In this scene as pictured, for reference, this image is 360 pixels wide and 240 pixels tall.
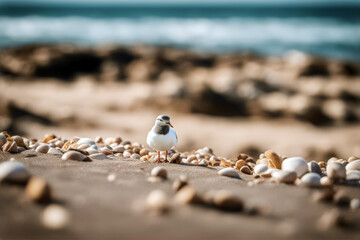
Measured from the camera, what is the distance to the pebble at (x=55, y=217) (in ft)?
5.76

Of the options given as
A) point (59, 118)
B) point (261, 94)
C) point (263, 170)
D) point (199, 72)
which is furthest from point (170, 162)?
point (199, 72)

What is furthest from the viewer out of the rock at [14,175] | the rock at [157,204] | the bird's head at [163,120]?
the bird's head at [163,120]

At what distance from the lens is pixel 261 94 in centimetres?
1034

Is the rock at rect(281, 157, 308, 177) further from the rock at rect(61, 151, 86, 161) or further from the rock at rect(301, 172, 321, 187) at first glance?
the rock at rect(61, 151, 86, 161)

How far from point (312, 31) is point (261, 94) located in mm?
23186

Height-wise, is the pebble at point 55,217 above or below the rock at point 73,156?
below

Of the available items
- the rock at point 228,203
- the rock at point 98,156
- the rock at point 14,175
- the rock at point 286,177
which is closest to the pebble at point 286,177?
the rock at point 286,177

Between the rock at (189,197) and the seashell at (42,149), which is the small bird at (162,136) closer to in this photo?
the seashell at (42,149)

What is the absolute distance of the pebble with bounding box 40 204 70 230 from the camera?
176cm

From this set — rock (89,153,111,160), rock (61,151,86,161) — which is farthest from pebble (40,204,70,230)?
rock (89,153,111,160)

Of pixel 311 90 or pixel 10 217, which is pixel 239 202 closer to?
pixel 10 217

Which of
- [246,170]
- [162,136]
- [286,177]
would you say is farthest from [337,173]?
[162,136]

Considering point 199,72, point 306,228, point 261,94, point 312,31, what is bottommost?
point 306,228

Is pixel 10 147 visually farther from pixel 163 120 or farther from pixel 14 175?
pixel 163 120
